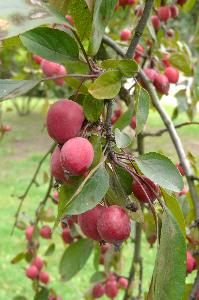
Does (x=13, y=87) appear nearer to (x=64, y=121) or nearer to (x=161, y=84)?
(x=64, y=121)

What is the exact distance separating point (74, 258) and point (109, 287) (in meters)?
0.34

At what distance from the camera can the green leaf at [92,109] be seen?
67 cm

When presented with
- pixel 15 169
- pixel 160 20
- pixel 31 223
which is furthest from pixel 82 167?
pixel 15 169

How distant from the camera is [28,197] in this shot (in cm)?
535

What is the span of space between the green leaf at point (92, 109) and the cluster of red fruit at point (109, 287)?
Answer: 1223 mm

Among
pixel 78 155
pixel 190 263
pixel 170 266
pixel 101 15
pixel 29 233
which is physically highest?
pixel 101 15

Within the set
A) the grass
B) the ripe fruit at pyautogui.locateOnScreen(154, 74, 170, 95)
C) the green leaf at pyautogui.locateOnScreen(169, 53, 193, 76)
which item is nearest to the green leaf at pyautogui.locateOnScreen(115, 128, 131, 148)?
the ripe fruit at pyautogui.locateOnScreen(154, 74, 170, 95)

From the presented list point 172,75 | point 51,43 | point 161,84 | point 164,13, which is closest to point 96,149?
point 51,43

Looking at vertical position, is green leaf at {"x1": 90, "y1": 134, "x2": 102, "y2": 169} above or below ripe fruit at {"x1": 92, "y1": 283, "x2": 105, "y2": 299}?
above

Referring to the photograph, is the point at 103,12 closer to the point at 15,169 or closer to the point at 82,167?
the point at 82,167

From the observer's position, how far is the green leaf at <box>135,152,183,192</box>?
0.65 meters

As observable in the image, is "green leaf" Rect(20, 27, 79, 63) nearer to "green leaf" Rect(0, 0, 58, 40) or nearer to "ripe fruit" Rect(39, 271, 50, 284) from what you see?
"green leaf" Rect(0, 0, 58, 40)

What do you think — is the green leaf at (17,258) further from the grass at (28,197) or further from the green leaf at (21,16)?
the green leaf at (21,16)

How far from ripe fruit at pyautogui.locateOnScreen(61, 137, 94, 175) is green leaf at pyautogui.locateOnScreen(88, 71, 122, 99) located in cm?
6
